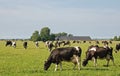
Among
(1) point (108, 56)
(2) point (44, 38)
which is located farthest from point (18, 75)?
(2) point (44, 38)

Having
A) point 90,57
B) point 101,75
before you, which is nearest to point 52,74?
point 101,75

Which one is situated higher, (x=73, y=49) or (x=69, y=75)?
(x=73, y=49)

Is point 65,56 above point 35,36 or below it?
below

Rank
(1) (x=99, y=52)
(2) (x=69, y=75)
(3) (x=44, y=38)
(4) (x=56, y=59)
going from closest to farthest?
(2) (x=69, y=75), (4) (x=56, y=59), (1) (x=99, y=52), (3) (x=44, y=38)

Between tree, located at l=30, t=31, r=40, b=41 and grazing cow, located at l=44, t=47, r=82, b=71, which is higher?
tree, located at l=30, t=31, r=40, b=41

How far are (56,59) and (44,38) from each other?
165 meters

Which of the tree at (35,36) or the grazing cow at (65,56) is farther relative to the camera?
the tree at (35,36)

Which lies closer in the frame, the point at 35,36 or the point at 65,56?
the point at 65,56

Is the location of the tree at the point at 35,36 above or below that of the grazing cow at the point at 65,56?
above

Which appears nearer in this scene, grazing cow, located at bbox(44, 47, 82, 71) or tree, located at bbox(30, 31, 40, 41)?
grazing cow, located at bbox(44, 47, 82, 71)

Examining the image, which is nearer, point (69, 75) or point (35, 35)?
point (69, 75)

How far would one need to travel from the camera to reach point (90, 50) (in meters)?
26.5

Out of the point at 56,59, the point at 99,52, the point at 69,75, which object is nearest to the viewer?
the point at 69,75

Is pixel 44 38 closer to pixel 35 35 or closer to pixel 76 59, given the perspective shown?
pixel 35 35
